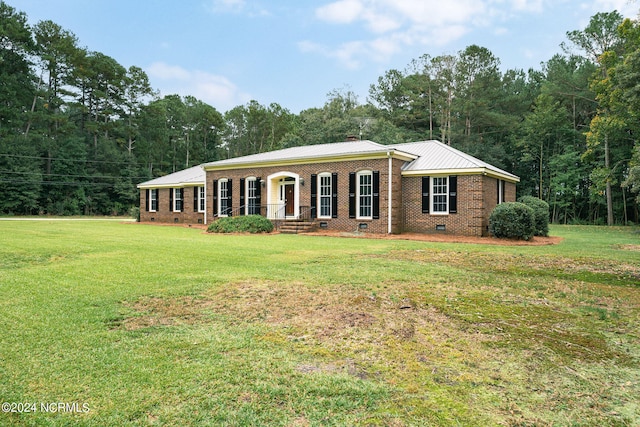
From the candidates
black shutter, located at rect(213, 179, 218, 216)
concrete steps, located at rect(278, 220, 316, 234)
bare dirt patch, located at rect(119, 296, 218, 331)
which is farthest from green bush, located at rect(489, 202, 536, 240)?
black shutter, located at rect(213, 179, 218, 216)

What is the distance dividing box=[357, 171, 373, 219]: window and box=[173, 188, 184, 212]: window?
1479 cm

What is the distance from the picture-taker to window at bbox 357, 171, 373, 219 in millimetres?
17688

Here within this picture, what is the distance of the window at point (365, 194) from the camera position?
1769 centimetres

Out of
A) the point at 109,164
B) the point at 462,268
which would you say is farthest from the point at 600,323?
the point at 109,164

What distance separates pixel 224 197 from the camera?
76.6 feet

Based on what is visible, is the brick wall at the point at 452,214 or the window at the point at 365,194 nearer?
the brick wall at the point at 452,214

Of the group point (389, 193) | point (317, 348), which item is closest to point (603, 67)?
point (389, 193)

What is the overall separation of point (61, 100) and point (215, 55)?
2552 centimetres

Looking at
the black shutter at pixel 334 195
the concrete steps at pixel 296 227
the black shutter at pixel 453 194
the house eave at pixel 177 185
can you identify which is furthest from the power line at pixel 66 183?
the black shutter at pixel 453 194

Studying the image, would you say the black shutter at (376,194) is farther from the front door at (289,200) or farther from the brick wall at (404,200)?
the front door at (289,200)

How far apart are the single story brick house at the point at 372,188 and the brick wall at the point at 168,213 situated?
12.4ft

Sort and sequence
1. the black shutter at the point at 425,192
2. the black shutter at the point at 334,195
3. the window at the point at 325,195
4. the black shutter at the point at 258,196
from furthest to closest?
the black shutter at the point at 258,196 < the window at the point at 325,195 < the black shutter at the point at 334,195 < the black shutter at the point at 425,192

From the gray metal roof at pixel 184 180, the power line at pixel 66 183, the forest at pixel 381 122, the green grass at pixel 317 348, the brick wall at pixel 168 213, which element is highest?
the forest at pixel 381 122

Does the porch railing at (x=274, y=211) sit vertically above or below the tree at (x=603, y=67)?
below
